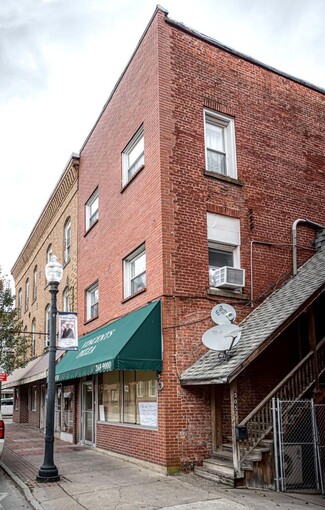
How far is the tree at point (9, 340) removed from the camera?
26.1m

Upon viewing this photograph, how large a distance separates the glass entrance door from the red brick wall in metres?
1.68

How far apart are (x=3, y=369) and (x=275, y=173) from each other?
18997 millimetres

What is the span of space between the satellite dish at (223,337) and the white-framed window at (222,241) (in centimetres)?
Result: 220

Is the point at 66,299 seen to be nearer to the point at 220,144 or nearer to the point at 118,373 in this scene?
the point at 118,373

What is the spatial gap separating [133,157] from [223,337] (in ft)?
21.0

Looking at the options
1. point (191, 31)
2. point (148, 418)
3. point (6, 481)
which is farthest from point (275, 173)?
point (6, 481)

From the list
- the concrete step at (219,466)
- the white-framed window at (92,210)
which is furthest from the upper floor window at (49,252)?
the concrete step at (219,466)

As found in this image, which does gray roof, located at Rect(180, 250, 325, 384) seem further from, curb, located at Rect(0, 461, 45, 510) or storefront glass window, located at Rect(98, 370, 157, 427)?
curb, located at Rect(0, 461, 45, 510)

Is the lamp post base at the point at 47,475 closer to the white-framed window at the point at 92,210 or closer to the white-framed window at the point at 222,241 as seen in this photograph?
the white-framed window at the point at 222,241

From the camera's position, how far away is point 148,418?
11.5m

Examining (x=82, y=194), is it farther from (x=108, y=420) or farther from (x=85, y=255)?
(x=108, y=420)

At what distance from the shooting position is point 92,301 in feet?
57.4

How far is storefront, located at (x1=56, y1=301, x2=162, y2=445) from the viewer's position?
10781mm

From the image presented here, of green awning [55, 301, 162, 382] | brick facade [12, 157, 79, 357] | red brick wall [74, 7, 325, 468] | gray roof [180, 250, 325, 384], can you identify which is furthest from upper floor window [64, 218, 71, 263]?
gray roof [180, 250, 325, 384]
